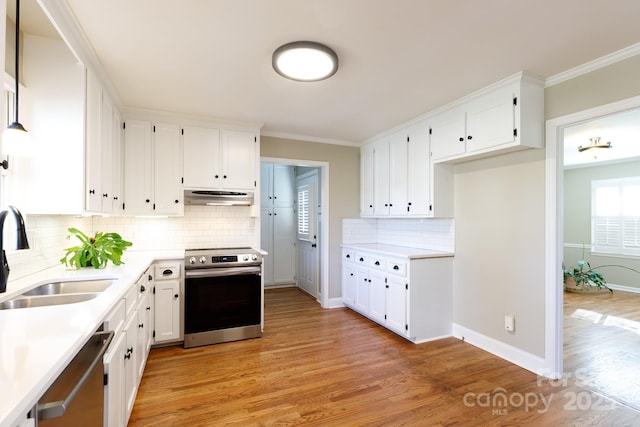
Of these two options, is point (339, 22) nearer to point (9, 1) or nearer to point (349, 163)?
point (9, 1)

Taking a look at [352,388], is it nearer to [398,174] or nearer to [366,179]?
[398,174]

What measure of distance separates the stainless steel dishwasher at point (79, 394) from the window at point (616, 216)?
763 cm

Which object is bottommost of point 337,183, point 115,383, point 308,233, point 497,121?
point 115,383

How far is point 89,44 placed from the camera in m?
2.09

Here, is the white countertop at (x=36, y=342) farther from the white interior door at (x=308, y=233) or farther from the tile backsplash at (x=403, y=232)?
the white interior door at (x=308, y=233)

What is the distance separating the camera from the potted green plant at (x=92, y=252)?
2344mm

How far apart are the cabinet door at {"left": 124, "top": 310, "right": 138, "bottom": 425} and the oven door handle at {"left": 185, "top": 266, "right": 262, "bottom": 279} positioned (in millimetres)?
924

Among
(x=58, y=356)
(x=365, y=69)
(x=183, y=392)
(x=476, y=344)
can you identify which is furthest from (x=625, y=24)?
(x=183, y=392)

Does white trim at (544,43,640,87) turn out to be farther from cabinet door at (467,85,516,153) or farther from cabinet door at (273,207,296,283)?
cabinet door at (273,207,296,283)

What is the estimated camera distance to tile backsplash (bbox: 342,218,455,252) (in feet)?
11.9

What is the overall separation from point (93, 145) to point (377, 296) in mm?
3151

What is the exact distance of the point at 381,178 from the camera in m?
4.27

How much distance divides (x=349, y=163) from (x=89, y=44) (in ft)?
10.9

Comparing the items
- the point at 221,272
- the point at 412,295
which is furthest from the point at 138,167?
the point at 412,295
